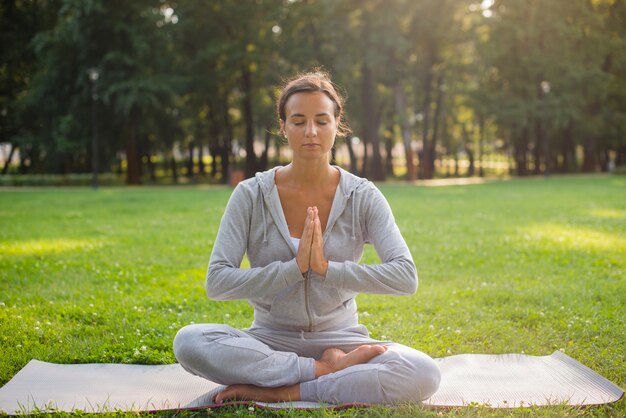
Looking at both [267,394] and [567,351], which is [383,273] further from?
[567,351]

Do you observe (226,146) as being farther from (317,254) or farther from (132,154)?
(317,254)

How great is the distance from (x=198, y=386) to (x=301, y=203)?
5.10 ft

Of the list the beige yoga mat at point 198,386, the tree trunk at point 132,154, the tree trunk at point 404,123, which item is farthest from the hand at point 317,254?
the tree trunk at point 132,154

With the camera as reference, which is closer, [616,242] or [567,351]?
[567,351]

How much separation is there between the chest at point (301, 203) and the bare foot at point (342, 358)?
0.84 meters

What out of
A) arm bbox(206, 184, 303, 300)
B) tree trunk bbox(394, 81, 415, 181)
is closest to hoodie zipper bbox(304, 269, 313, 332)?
arm bbox(206, 184, 303, 300)

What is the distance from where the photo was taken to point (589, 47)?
40.8 meters

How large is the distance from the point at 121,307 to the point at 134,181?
3111 centimetres

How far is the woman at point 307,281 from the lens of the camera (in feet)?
12.4

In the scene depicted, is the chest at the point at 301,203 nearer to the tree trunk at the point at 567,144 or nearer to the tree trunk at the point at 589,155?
the tree trunk at the point at 567,144

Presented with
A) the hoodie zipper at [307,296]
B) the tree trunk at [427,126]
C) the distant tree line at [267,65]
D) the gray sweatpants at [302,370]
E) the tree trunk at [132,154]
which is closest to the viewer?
the gray sweatpants at [302,370]

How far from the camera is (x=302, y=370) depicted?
392 cm

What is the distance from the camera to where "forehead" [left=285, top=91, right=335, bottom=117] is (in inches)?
156

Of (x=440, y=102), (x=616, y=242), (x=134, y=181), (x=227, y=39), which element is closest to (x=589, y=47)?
(x=440, y=102)
